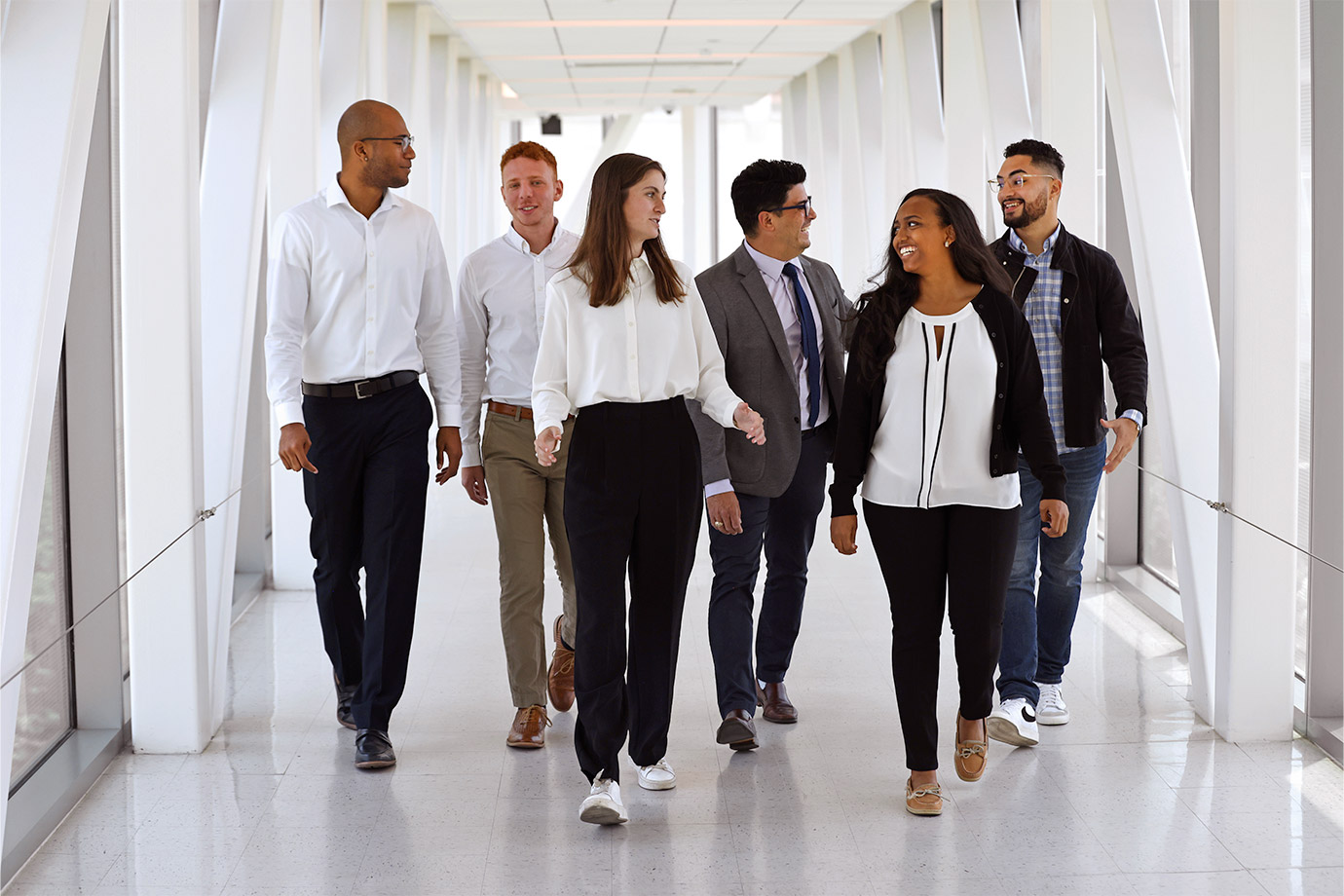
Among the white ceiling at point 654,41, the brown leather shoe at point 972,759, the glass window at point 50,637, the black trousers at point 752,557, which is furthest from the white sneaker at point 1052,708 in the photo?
the white ceiling at point 654,41

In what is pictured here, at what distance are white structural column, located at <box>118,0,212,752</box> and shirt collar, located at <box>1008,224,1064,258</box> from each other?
2.52m

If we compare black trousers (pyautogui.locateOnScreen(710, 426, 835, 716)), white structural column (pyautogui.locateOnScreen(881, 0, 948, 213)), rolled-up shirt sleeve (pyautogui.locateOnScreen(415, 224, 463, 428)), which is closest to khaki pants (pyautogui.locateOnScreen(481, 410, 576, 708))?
rolled-up shirt sleeve (pyautogui.locateOnScreen(415, 224, 463, 428))

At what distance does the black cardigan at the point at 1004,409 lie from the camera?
3598 millimetres

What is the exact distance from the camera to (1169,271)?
466 centimetres

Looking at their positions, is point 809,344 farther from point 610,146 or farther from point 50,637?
point 610,146

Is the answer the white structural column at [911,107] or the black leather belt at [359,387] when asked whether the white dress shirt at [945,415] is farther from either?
the white structural column at [911,107]

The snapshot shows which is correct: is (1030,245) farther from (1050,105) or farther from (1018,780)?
(1050,105)

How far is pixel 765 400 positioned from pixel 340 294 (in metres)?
1.29

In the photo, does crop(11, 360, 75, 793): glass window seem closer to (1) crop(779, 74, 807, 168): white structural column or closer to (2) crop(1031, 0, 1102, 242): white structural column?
(2) crop(1031, 0, 1102, 242): white structural column

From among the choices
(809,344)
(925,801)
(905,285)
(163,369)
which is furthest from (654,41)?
(925,801)

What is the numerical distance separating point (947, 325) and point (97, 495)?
9.08 ft

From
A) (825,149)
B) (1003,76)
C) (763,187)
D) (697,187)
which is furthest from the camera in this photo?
(697,187)

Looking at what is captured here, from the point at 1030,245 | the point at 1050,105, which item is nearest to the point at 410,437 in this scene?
the point at 1030,245

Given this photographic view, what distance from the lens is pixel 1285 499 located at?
4223 mm
